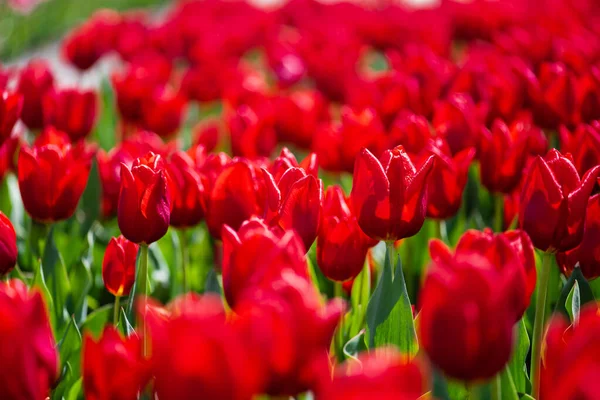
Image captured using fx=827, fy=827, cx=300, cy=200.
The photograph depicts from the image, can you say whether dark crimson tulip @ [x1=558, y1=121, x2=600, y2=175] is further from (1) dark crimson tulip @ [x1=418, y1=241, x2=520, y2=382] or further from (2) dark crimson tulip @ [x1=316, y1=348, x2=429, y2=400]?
(2) dark crimson tulip @ [x1=316, y1=348, x2=429, y2=400]

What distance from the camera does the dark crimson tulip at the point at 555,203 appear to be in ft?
3.83

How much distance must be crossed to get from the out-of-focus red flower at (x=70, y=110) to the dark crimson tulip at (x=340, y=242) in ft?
3.52

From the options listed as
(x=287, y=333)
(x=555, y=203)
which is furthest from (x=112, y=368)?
(x=555, y=203)

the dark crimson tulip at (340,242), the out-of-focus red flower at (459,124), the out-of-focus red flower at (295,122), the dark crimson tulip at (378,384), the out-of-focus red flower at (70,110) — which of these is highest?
the dark crimson tulip at (378,384)

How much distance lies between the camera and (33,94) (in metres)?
2.21

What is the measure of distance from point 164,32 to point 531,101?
2010mm

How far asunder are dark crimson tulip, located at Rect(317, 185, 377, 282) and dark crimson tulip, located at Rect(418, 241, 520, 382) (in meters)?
0.43

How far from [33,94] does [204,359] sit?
1.70m

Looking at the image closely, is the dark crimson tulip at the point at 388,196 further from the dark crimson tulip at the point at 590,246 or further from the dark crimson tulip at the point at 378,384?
the dark crimson tulip at the point at 378,384

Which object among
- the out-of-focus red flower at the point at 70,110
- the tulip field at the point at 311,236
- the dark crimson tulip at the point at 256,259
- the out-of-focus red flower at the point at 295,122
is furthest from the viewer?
the out-of-focus red flower at the point at 295,122

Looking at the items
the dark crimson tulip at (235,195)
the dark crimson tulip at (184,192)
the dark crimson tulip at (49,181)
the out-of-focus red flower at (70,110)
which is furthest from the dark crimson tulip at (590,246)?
the out-of-focus red flower at (70,110)

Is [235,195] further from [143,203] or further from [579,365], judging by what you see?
[579,365]

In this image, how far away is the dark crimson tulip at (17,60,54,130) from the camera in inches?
86.0

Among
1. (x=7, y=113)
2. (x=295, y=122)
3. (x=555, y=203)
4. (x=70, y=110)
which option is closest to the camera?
(x=555, y=203)
